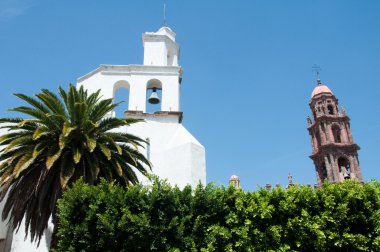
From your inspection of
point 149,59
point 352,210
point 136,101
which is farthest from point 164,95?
point 352,210

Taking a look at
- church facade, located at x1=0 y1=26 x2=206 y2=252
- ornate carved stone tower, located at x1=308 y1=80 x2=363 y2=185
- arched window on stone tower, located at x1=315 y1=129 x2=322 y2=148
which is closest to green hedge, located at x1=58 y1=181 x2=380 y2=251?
church facade, located at x1=0 y1=26 x2=206 y2=252

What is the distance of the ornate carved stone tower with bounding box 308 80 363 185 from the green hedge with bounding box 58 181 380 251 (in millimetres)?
45668

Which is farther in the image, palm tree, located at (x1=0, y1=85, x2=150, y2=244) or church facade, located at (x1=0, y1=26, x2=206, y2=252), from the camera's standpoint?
church facade, located at (x1=0, y1=26, x2=206, y2=252)

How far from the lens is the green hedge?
1164 cm

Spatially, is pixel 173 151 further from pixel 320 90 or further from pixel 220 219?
pixel 320 90

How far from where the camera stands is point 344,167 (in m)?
57.4

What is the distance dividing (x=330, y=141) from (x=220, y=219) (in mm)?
50251

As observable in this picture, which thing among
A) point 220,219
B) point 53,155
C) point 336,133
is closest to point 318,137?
point 336,133

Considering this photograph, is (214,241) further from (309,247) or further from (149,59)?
(149,59)

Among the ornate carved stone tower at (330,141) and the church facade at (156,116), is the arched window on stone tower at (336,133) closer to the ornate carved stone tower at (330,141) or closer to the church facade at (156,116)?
the ornate carved stone tower at (330,141)

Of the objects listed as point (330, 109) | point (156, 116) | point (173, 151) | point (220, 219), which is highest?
point (330, 109)

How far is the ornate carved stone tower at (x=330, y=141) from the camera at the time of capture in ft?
186

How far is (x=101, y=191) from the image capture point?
12609mm

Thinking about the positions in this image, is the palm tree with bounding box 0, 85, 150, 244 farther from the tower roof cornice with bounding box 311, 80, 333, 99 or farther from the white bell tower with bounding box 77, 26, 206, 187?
the tower roof cornice with bounding box 311, 80, 333, 99
